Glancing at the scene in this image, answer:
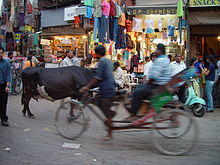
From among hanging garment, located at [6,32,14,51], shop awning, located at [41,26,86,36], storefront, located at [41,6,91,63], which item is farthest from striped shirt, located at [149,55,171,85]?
hanging garment, located at [6,32,14,51]

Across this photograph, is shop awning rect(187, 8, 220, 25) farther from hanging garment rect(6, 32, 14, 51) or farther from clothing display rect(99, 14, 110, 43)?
hanging garment rect(6, 32, 14, 51)

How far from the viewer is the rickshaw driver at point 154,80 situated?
475cm

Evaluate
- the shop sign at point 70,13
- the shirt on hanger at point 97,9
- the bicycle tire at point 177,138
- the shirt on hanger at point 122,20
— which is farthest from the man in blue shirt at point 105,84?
the shop sign at point 70,13

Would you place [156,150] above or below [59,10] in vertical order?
below

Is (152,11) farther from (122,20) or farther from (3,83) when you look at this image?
(3,83)

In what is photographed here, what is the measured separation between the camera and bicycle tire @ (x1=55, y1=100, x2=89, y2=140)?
5371 mm

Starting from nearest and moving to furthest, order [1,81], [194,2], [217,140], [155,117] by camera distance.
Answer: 1. [155,117]
2. [217,140]
3. [1,81]
4. [194,2]

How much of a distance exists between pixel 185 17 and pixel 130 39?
2817 millimetres

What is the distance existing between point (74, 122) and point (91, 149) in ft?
2.46

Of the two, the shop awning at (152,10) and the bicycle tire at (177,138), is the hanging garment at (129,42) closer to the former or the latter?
the shop awning at (152,10)

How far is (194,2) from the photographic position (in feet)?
36.3

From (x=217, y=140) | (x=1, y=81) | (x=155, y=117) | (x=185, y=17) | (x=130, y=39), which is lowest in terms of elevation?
(x=217, y=140)

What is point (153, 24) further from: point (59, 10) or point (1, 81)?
point (1, 81)

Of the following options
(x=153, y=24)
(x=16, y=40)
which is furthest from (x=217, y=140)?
(x=16, y=40)
